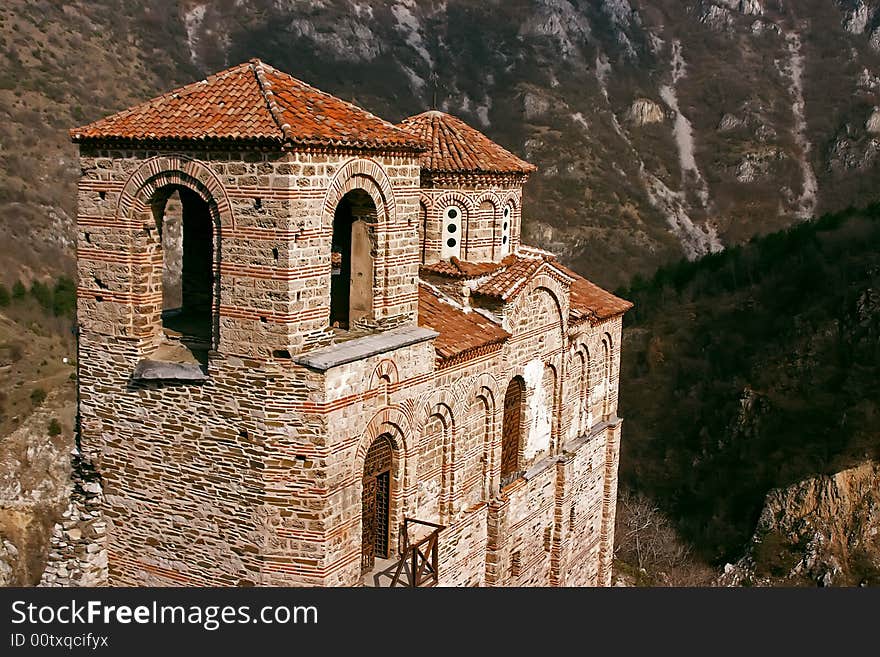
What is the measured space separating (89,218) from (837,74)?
9441cm

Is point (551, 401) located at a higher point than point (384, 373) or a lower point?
lower

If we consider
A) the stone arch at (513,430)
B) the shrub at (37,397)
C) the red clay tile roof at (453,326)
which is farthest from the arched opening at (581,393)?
the shrub at (37,397)

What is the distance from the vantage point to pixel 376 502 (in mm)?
13812

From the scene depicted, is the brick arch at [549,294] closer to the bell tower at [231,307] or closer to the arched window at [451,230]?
the arched window at [451,230]

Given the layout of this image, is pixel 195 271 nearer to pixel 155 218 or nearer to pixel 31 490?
pixel 155 218

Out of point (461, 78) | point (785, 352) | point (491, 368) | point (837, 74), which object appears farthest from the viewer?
point (837, 74)

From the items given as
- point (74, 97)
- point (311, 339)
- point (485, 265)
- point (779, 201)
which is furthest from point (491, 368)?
Result: point (779, 201)

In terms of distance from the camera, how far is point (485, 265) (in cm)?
1786

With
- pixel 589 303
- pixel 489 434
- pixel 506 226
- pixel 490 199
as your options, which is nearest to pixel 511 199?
pixel 506 226

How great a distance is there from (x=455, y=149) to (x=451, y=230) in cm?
156

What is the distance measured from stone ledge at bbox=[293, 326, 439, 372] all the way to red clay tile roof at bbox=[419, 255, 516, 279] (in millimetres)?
3136

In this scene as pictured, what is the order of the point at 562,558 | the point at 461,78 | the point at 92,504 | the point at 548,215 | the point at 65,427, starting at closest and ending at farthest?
1. the point at 92,504
2. the point at 562,558
3. the point at 65,427
4. the point at 548,215
5. the point at 461,78

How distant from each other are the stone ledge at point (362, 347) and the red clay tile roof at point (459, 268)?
10.3 feet

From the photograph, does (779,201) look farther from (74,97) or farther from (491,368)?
(491,368)
